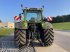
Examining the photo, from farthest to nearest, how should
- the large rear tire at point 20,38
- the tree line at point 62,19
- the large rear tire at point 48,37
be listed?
the tree line at point 62,19
the large rear tire at point 48,37
the large rear tire at point 20,38

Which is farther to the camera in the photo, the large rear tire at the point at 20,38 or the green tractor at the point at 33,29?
the green tractor at the point at 33,29

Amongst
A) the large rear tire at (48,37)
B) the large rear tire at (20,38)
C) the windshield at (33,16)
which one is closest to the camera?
the large rear tire at (20,38)

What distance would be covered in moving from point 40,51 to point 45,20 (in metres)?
4.81

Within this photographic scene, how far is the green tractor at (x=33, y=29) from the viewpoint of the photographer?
51.4 feet

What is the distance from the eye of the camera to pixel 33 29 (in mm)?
16625

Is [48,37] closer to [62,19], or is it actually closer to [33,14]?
[33,14]

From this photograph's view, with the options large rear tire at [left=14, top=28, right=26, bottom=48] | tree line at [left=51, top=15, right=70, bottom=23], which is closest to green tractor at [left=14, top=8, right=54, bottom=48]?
large rear tire at [left=14, top=28, right=26, bottom=48]

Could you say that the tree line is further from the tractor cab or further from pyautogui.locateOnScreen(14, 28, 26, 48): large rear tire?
pyautogui.locateOnScreen(14, 28, 26, 48): large rear tire

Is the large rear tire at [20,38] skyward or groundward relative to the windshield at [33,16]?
groundward

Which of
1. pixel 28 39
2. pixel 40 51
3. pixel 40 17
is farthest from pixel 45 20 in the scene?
pixel 40 51

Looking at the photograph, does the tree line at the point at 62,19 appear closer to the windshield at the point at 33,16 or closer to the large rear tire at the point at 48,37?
the windshield at the point at 33,16

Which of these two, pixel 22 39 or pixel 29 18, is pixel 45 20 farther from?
pixel 22 39

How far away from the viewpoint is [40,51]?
13.4 m

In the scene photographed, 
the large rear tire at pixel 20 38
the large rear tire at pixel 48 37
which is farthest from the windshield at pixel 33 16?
the large rear tire at pixel 20 38
